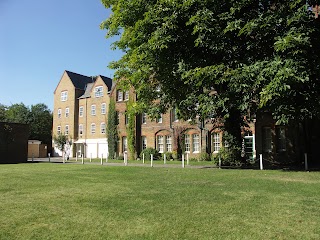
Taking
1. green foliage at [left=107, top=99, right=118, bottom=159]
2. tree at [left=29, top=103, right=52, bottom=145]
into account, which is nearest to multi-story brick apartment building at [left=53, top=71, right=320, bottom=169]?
green foliage at [left=107, top=99, right=118, bottom=159]

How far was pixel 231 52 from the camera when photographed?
1908 cm

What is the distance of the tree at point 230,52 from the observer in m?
15.9

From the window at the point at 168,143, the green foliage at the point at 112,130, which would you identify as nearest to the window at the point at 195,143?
the window at the point at 168,143

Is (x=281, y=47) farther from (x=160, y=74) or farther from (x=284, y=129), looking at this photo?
(x=284, y=129)

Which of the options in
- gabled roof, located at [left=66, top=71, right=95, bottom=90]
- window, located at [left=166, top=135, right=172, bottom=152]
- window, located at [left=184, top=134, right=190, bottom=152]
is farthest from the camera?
gabled roof, located at [left=66, top=71, right=95, bottom=90]

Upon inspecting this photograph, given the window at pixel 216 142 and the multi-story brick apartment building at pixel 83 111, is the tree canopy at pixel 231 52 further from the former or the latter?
the multi-story brick apartment building at pixel 83 111

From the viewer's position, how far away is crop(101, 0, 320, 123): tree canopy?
15922 millimetres

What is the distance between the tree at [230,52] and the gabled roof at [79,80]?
36.5 m

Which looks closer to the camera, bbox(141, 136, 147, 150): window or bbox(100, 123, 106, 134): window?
bbox(141, 136, 147, 150): window

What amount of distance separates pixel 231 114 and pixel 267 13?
7405 millimetres

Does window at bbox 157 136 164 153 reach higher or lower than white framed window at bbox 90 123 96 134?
lower

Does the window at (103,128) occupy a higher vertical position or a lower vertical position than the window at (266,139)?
higher

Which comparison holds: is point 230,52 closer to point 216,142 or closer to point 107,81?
point 216,142

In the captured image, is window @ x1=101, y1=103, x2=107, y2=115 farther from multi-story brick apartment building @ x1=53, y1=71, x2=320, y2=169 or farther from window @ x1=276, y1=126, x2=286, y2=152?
window @ x1=276, y1=126, x2=286, y2=152
